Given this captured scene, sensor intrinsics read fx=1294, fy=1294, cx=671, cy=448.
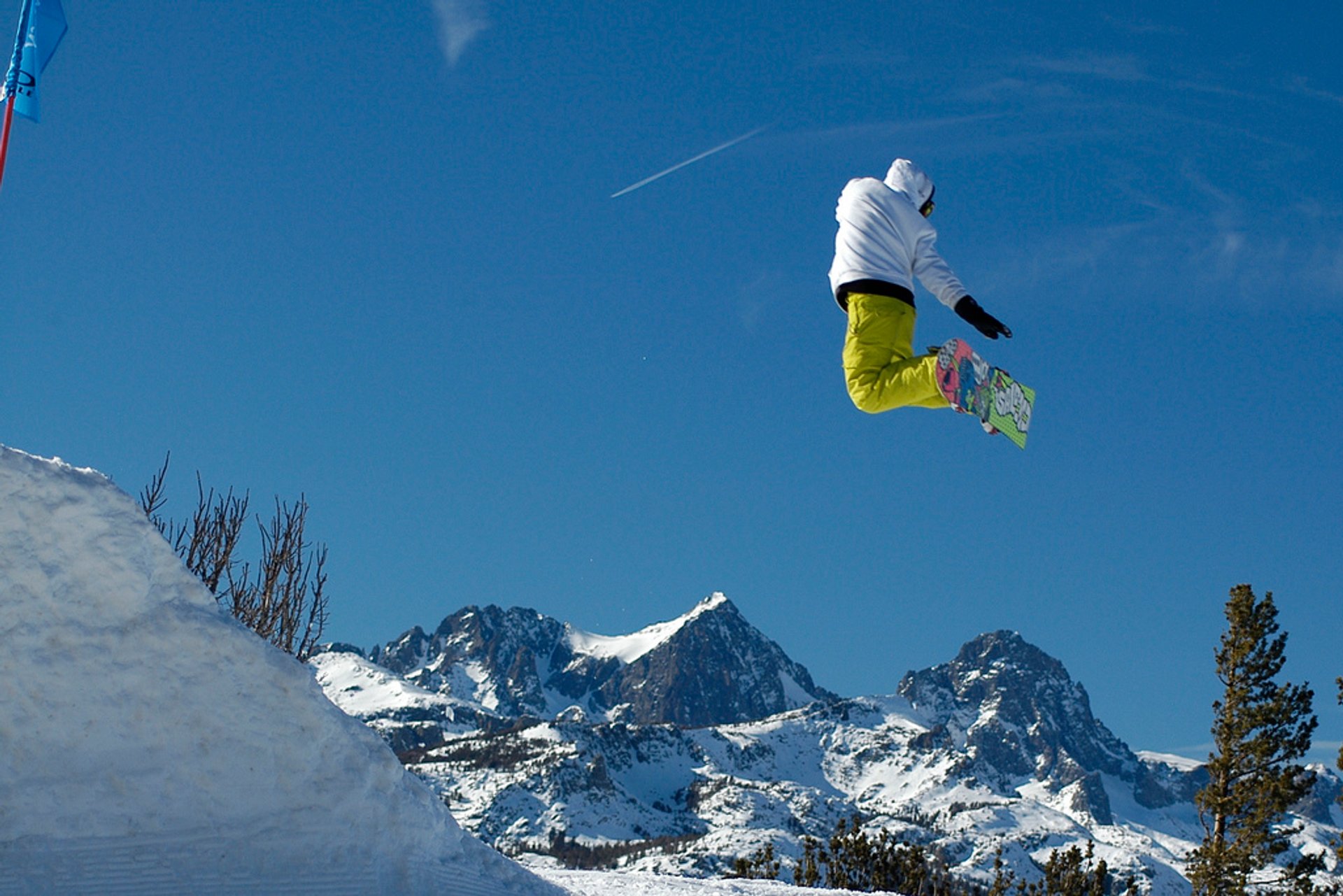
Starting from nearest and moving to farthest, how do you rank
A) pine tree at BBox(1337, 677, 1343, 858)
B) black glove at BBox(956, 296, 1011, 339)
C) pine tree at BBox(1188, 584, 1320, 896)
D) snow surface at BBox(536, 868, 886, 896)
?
1. black glove at BBox(956, 296, 1011, 339)
2. snow surface at BBox(536, 868, 886, 896)
3. pine tree at BBox(1337, 677, 1343, 858)
4. pine tree at BBox(1188, 584, 1320, 896)

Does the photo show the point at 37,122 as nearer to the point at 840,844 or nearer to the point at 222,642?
the point at 222,642

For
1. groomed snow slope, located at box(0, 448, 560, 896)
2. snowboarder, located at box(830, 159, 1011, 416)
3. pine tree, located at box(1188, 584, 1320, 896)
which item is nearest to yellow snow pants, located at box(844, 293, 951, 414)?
snowboarder, located at box(830, 159, 1011, 416)

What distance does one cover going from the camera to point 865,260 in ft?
29.1

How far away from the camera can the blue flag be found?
11.4 metres

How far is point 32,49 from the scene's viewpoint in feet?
38.6

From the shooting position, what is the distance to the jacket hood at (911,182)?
918 centimetres

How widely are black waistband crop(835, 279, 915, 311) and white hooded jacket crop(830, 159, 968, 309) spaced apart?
2 cm

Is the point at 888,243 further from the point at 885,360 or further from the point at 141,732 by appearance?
the point at 141,732

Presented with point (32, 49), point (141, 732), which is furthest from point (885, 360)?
point (32, 49)

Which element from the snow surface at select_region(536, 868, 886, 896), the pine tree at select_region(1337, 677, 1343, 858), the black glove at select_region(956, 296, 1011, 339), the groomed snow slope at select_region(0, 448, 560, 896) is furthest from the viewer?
the pine tree at select_region(1337, 677, 1343, 858)

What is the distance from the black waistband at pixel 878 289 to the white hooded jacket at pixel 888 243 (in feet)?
0.07

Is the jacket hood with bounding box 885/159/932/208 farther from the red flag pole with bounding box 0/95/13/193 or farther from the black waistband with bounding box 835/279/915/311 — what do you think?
the red flag pole with bounding box 0/95/13/193

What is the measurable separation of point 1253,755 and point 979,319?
27212 millimetres

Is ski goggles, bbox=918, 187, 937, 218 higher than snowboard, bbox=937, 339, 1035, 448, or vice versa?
ski goggles, bbox=918, 187, 937, 218
